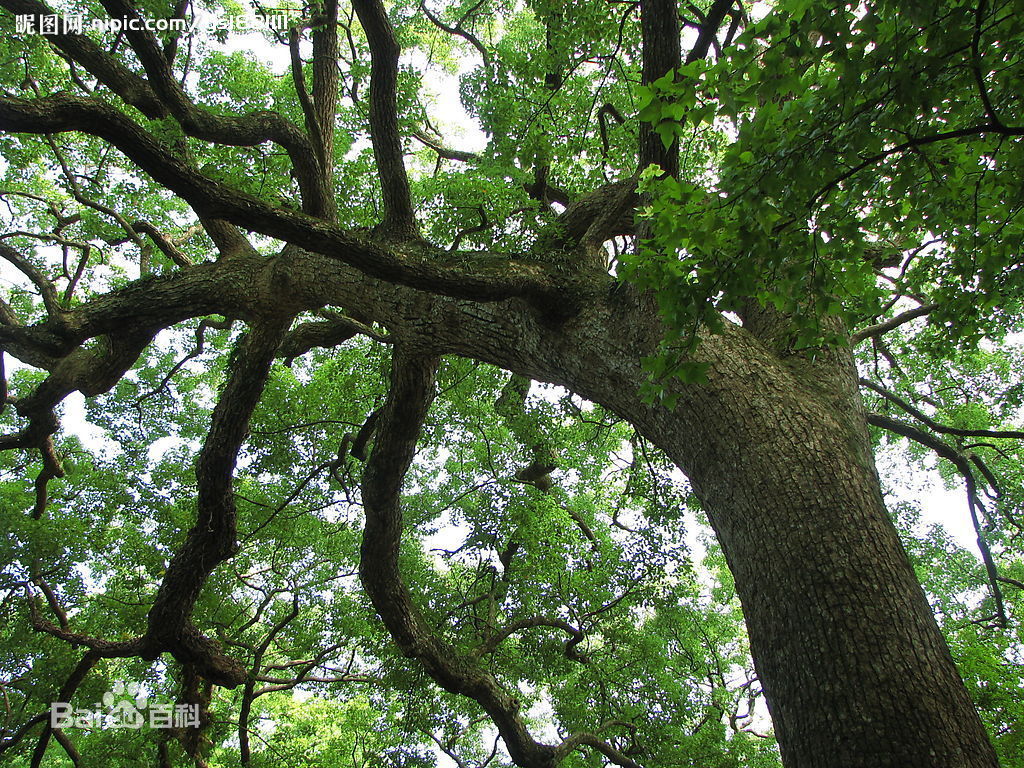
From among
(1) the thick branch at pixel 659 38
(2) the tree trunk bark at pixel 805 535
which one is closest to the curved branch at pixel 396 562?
(2) the tree trunk bark at pixel 805 535

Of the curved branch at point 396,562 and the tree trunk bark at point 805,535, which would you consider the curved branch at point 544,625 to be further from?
the tree trunk bark at point 805,535

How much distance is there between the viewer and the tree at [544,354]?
1.93 m

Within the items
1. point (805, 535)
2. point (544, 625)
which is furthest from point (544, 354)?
point (544, 625)

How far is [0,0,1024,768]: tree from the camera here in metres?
1.93

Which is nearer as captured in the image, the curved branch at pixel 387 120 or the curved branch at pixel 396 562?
the curved branch at pixel 387 120

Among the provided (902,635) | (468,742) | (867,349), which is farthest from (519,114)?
(468,742)

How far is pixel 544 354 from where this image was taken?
12.1ft

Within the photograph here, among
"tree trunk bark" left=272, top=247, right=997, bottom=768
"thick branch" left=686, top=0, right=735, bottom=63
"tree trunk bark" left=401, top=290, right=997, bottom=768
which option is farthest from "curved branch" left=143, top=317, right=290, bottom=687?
"thick branch" left=686, top=0, right=735, bottom=63

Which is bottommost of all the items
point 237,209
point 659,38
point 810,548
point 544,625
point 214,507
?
point 810,548

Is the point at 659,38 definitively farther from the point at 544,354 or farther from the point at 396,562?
the point at 396,562

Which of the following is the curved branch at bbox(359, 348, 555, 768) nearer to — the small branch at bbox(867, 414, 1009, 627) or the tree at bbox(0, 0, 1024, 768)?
the tree at bbox(0, 0, 1024, 768)

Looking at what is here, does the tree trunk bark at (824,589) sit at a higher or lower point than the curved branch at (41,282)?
lower

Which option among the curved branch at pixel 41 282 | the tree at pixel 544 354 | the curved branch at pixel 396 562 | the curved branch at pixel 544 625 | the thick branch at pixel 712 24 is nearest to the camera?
the tree at pixel 544 354

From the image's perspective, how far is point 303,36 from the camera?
6.16m
